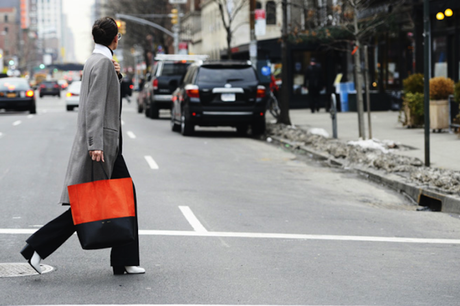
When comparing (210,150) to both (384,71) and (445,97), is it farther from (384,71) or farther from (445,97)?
(384,71)

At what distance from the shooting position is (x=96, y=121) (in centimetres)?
569

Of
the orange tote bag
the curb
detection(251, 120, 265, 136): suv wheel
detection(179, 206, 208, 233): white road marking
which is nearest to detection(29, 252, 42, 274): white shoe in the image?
the orange tote bag

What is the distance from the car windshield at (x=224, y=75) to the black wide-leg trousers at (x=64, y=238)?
14602mm

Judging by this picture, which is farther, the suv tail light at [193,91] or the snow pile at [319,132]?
the suv tail light at [193,91]

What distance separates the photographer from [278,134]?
20.7 meters

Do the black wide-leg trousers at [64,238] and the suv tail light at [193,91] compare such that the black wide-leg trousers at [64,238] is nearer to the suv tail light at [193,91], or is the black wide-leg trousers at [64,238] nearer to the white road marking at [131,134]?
the suv tail light at [193,91]

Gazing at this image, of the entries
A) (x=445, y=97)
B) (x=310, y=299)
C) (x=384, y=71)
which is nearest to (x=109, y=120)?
(x=310, y=299)

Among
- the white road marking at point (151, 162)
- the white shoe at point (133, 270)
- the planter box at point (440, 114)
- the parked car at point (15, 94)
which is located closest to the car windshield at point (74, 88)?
the parked car at point (15, 94)

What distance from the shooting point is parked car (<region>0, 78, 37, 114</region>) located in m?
34.1

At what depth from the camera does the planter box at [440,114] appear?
18875 millimetres

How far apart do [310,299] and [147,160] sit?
984 centimetres

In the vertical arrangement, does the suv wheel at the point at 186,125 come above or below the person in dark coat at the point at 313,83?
below

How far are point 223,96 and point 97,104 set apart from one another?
48.1 ft

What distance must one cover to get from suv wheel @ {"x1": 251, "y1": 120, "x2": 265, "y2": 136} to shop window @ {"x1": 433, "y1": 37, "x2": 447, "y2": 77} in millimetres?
5884
